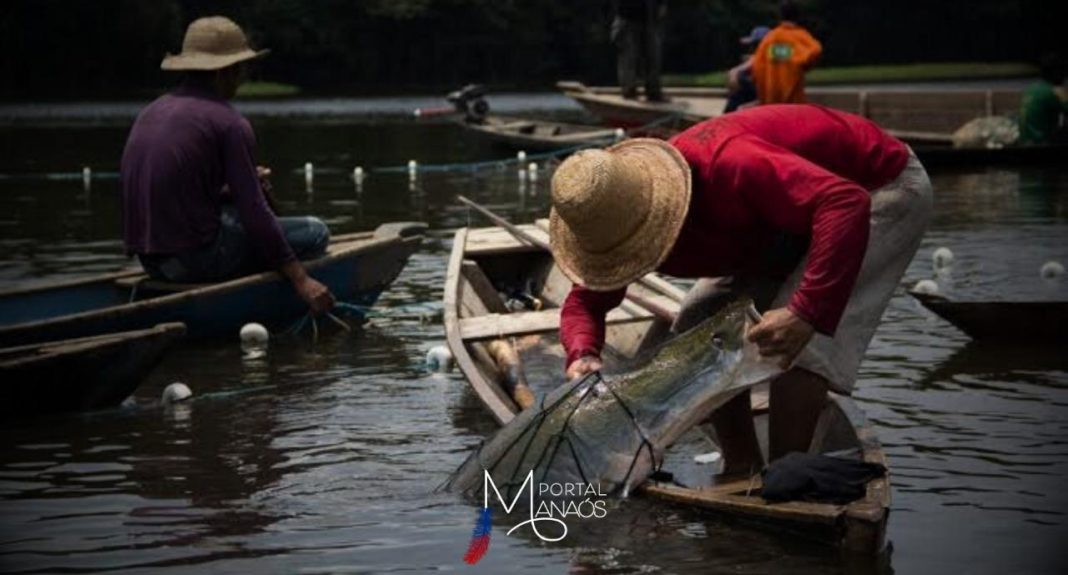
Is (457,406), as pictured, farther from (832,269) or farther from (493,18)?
(493,18)


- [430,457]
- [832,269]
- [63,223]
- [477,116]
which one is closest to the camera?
[832,269]

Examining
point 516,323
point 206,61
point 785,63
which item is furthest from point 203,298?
point 785,63

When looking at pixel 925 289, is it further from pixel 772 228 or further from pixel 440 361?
pixel 772 228

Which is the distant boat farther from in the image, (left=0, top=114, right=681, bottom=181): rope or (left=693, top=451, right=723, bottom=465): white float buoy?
(left=693, top=451, right=723, bottom=465): white float buoy

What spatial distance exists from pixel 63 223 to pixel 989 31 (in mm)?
36740

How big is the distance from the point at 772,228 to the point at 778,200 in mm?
372

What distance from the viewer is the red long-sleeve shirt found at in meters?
5.93

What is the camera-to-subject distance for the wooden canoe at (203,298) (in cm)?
976

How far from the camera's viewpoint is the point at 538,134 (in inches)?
957

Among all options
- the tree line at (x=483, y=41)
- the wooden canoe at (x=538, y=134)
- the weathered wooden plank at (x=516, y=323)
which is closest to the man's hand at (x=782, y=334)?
the weathered wooden plank at (x=516, y=323)

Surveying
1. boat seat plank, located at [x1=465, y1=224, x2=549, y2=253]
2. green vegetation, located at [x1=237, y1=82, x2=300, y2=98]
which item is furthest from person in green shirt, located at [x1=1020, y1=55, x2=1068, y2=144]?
green vegetation, located at [x1=237, y1=82, x2=300, y2=98]

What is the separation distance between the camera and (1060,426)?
27.5ft

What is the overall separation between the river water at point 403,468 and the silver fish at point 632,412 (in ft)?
0.72

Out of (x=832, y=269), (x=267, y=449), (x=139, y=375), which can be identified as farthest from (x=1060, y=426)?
(x=139, y=375)
